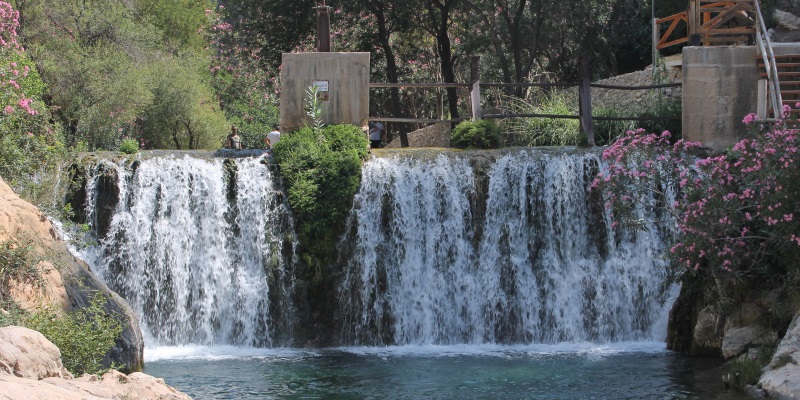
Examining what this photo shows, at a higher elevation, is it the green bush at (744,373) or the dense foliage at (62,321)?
the dense foliage at (62,321)

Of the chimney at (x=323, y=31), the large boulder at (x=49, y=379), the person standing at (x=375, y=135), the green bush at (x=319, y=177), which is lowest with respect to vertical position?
the large boulder at (x=49, y=379)

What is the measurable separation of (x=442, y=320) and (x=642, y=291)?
3.16 m

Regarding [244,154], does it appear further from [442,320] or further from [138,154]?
[442,320]

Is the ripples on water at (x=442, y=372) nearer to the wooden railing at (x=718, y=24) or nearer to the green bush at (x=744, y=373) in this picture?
the green bush at (x=744, y=373)

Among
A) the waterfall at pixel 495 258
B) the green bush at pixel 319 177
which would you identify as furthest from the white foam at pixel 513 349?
the green bush at pixel 319 177

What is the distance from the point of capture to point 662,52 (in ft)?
104

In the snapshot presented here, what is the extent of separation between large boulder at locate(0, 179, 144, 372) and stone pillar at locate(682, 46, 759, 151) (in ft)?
34.9

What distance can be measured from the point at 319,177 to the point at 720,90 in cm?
725

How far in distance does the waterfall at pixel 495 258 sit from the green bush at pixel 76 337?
6.07m

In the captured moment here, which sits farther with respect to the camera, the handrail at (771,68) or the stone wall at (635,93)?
the stone wall at (635,93)

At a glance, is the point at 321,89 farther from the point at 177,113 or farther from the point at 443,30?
the point at 177,113

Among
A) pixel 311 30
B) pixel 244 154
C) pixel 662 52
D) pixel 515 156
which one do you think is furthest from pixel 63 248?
pixel 662 52

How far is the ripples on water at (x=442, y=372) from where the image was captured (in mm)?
12734

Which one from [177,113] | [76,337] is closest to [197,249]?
[76,337]
